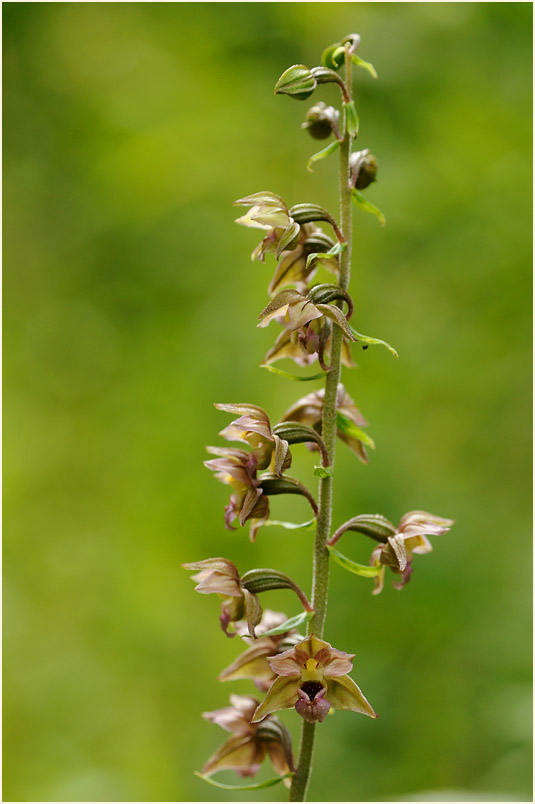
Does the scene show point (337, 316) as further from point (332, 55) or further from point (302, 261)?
point (332, 55)

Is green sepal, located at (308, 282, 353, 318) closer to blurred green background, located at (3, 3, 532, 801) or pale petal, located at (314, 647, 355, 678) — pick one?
pale petal, located at (314, 647, 355, 678)

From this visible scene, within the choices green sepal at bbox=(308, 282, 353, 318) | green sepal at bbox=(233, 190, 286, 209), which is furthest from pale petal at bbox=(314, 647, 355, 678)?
green sepal at bbox=(233, 190, 286, 209)

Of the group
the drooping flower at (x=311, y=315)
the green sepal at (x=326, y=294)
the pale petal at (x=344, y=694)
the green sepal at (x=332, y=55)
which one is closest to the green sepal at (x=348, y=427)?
the drooping flower at (x=311, y=315)

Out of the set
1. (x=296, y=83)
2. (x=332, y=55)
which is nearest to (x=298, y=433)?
(x=296, y=83)

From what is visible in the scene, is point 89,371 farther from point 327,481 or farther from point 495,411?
point 327,481

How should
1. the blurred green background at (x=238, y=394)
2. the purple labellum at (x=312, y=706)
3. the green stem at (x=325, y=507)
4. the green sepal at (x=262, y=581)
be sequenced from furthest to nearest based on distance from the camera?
the blurred green background at (x=238, y=394)
the green sepal at (x=262, y=581)
the green stem at (x=325, y=507)
the purple labellum at (x=312, y=706)

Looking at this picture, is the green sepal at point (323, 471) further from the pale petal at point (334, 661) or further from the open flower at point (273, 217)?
the open flower at point (273, 217)
